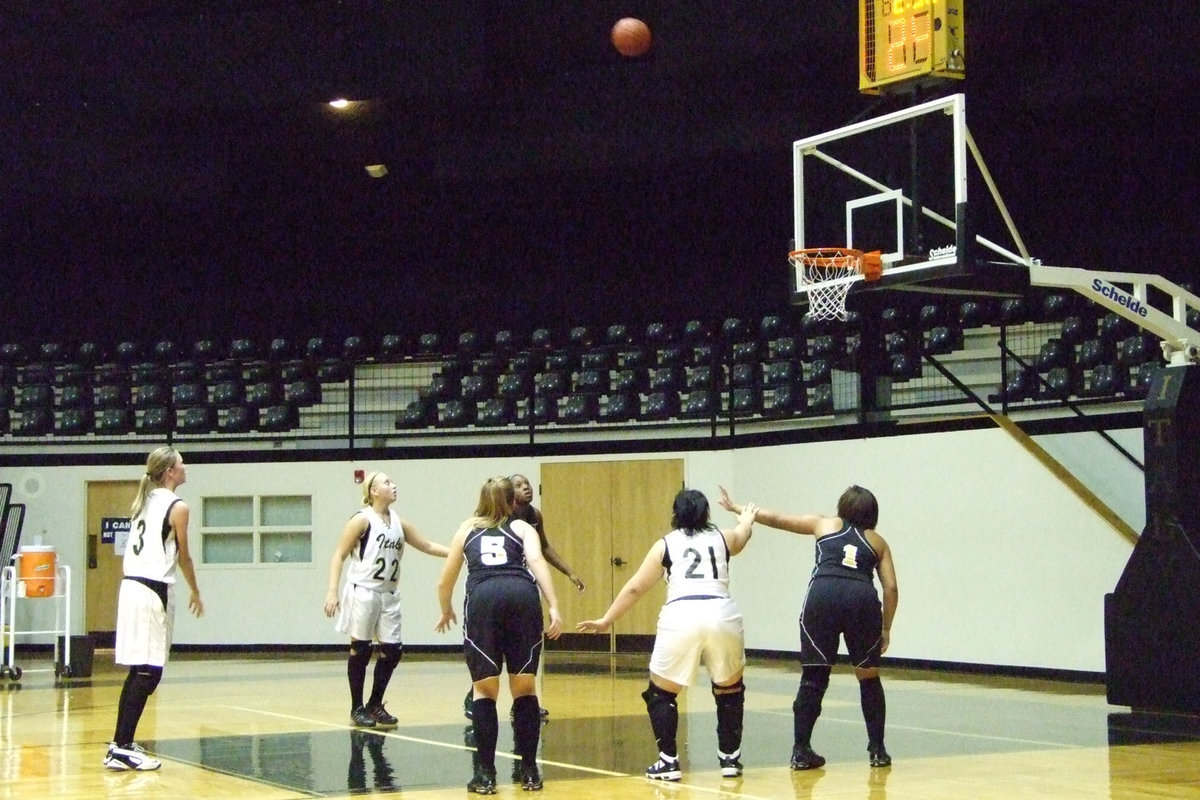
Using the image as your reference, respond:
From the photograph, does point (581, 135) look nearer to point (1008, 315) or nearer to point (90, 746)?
point (1008, 315)

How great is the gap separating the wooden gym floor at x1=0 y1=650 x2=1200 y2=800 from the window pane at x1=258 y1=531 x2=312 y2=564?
5124 millimetres

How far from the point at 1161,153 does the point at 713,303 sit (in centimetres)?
778

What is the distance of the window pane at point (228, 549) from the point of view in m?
22.3

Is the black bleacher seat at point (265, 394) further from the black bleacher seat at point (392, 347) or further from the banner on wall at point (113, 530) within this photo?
the banner on wall at point (113, 530)

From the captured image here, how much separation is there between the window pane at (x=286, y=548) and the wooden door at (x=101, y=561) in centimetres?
213

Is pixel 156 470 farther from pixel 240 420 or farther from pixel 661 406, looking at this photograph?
pixel 240 420

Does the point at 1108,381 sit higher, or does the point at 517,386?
the point at 517,386

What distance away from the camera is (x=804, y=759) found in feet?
30.8

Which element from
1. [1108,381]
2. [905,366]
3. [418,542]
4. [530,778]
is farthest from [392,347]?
[530,778]

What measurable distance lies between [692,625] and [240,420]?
15544 millimetres

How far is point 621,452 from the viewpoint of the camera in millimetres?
21078

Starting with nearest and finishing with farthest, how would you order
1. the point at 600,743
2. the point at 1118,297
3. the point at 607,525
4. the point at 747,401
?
the point at 600,743 → the point at 1118,297 → the point at 747,401 → the point at 607,525

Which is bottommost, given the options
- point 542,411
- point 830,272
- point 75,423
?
point 75,423

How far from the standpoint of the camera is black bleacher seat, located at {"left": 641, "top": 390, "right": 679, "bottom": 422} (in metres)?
21.4
